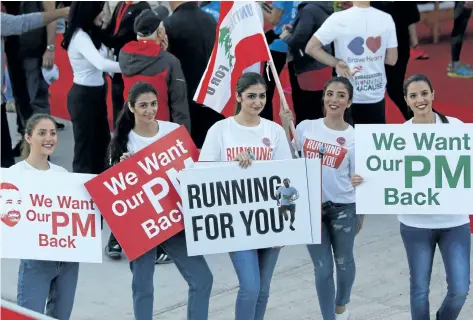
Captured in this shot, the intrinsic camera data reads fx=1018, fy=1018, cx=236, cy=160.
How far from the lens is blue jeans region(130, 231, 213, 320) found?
5969mm

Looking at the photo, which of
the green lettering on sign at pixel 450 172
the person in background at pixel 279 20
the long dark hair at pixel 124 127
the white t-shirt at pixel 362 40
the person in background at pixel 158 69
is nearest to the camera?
the green lettering on sign at pixel 450 172

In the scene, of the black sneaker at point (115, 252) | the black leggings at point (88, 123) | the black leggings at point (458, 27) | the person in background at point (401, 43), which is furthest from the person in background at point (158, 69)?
the black leggings at point (458, 27)

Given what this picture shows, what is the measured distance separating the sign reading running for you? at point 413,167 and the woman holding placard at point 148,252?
1.03 metres

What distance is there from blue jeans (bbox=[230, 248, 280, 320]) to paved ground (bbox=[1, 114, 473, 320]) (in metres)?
0.90

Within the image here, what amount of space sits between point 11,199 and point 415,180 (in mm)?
2338

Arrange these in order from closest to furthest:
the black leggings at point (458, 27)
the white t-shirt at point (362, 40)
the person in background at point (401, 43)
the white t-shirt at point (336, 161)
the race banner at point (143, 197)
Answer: the race banner at point (143, 197) → the white t-shirt at point (336, 161) → the white t-shirt at point (362, 40) → the person in background at point (401, 43) → the black leggings at point (458, 27)

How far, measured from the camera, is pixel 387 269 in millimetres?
7684

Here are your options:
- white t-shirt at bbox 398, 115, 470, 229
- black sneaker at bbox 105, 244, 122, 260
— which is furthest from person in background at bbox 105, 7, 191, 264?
white t-shirt at bbox 398, 115, 470, 229

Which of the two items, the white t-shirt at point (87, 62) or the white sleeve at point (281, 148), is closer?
the white sleeve at point (281, 148)

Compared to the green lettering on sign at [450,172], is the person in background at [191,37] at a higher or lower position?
higher

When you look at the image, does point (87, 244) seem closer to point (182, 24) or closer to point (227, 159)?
point (227, 159)

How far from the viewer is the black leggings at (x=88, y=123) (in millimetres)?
8805

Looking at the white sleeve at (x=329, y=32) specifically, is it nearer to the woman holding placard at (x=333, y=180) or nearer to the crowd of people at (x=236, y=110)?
the crowd of people at (x=236, y=110)

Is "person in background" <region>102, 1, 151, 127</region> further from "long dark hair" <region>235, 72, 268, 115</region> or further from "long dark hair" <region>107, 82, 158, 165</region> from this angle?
"long dark hair" <region>235, 72, 268, 115</region>
